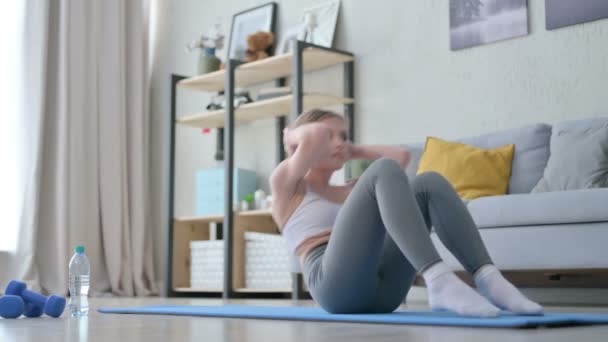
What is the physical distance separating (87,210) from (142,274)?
607 millimetres

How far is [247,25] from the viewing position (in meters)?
5.26

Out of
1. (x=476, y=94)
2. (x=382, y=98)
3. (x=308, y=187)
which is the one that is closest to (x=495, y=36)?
(x=476, y=94)

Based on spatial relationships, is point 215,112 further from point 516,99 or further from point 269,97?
point 516,99

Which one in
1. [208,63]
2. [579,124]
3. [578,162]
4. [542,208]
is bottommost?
[542,208]

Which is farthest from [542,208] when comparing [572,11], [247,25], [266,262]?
[247,25]

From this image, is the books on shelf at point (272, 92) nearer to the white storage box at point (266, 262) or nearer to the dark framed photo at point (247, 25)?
the dark framed photo at point (247, 25)

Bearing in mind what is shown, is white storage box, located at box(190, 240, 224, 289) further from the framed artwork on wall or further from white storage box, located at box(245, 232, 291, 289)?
the framed artwork on wall

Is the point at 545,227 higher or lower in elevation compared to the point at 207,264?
higher

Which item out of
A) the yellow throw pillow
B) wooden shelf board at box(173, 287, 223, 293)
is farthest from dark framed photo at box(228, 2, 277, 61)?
the yellow throw pillow

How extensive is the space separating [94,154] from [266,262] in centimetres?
161

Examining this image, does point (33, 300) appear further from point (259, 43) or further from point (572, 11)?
point (259, 43)

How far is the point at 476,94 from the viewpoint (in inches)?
161

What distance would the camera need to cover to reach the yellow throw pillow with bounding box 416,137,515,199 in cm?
355

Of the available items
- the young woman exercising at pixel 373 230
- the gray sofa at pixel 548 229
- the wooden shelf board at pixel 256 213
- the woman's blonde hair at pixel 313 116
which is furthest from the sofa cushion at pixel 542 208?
the wooden shelf board at pixel 256 213
